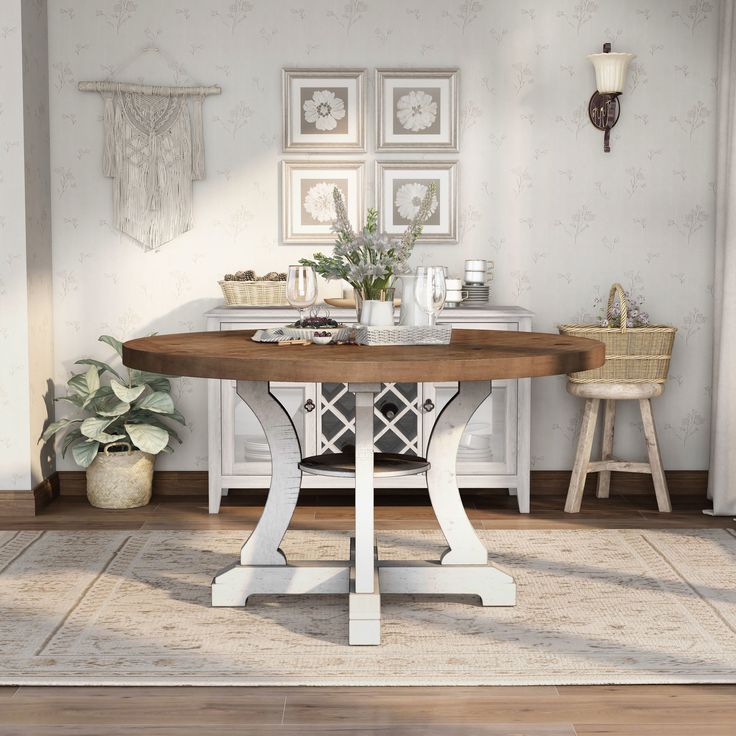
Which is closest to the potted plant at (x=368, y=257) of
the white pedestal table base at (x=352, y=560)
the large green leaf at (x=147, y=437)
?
the white pedestal table base at (x=352, y=560)

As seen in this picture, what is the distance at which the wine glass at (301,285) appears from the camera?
2.92 m

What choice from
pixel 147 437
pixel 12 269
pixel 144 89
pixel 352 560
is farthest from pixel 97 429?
pixel 352 560

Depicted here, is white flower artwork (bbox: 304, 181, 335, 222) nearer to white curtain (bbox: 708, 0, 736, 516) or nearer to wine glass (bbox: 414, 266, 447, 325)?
white curtain (bbox: 708, 0, 736, 516)

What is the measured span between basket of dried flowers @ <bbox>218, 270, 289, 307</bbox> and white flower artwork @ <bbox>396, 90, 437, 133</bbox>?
894 millimetres

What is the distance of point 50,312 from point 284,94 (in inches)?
53.6

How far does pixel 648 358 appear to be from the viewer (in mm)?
4262

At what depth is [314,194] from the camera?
15.0ft

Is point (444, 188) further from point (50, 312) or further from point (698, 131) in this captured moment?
point (50, 312)

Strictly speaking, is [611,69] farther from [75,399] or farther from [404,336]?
[75,399]

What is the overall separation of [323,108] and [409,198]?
0.53 metres

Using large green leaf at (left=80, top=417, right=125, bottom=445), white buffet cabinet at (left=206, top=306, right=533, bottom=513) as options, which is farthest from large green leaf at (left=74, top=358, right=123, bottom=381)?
white buffet cabinet at (left=206, top=306, right=533, bottom=513)

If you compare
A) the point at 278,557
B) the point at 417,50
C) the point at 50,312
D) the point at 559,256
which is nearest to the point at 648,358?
the point at 559,256

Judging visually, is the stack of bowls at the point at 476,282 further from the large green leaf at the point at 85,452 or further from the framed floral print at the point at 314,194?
the large green leaf at the point at 85,452

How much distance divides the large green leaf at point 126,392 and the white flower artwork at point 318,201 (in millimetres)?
1037
